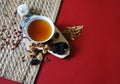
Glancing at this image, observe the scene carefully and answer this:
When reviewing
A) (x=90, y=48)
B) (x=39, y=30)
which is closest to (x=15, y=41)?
(x=39, y=30)

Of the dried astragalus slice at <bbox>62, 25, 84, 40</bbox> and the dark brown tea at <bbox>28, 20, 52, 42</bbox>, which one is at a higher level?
the dark brown tea at <bbox>28, 20, 52, 42</bbox>

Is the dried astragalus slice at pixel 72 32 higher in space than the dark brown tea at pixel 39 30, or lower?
lower

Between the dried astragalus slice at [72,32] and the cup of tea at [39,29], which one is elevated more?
the cup of tea at [39,29]
